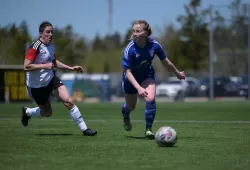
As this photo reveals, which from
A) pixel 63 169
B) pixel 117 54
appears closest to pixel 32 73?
pixel 63 169

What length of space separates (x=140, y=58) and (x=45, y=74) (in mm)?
2020

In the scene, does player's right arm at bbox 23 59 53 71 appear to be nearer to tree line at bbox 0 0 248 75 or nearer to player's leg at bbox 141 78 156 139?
player's leg at bbox 141 78 156 139

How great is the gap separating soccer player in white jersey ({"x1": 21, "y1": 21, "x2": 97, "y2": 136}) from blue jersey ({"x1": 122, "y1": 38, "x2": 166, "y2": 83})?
122 centimetres

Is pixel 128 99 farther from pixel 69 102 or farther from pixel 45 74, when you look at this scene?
pixel 45 74

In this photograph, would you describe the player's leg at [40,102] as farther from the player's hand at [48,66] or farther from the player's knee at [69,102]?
the player's hand at [48,66]

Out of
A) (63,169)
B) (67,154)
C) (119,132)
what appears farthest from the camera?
(119,132)

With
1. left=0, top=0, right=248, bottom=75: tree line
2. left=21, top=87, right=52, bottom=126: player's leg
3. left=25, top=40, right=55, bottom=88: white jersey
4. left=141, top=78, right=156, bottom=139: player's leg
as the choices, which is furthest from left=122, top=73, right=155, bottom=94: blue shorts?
left=0, top=0, right=248, bottom=75: tree line

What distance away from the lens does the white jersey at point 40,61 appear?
425 inches

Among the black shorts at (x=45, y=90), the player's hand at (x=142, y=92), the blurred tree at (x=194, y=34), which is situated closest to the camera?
the player's hand at (x=142, y=92)

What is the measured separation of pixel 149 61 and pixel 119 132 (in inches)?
78.5

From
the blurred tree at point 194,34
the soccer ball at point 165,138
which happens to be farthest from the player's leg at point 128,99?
the blurred tree at point 194,34

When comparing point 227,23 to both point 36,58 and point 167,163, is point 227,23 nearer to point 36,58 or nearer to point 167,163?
point 36,58

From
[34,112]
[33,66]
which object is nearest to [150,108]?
[33,66]

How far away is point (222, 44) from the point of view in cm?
4203
